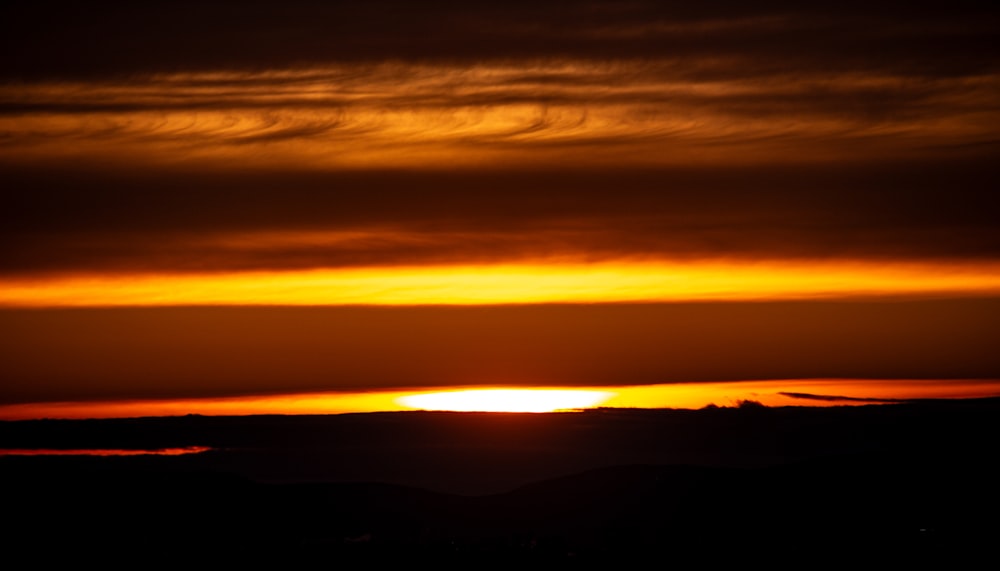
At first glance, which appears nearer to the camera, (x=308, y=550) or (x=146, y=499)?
(x=308, y=550)

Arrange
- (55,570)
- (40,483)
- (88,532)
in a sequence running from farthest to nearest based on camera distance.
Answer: (40,483) → (88,532) → (55,570)

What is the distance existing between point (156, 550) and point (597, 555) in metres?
43.8

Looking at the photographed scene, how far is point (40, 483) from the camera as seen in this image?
181 m

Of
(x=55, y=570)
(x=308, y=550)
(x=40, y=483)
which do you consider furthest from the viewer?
(x=40, y=483)

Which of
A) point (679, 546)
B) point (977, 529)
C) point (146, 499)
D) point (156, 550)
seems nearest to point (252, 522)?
point (146, 499)

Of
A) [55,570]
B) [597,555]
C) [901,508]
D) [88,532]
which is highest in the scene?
[901,508]

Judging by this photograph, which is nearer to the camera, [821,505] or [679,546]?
[679,546]

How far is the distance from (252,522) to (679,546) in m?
55.5

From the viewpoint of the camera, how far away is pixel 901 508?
185000mm

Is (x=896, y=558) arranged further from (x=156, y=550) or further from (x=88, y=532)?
(x=88, y=532)

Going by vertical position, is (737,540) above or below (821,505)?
below

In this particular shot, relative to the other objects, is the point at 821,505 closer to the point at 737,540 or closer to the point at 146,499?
the point at 737,540

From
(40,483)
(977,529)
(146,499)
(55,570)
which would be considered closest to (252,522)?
(146,499)

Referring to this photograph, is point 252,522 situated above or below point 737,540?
above
